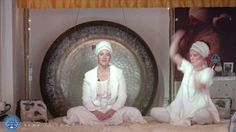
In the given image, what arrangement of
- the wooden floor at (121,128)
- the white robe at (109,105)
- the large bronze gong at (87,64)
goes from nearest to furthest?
the wooden floor at (121,128), the white robe at (109,105), the large bronze gong at (87,64)

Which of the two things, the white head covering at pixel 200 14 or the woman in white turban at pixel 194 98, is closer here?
the woman in white turban at pixel 194 98

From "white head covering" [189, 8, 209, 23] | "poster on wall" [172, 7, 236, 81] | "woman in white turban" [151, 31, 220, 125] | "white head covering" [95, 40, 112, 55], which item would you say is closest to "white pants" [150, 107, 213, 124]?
"woman in white turban" [151, 31, 220, 125]

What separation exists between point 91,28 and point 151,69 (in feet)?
1.44

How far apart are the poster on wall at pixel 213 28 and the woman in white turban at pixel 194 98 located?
0.52 feet

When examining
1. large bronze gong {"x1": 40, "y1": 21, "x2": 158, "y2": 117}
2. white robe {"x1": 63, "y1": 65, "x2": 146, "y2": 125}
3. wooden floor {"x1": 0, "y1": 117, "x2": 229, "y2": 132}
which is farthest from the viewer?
large bronze gong {"x1": 40, "y1": 21, "x2": 158, "y2": 117}

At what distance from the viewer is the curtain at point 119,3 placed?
8.70 feet

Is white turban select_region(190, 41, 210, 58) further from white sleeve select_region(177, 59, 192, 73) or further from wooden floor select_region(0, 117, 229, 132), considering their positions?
wooden floor select_region(0, 117, 229, 132)

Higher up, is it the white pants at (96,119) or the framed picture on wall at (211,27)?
the framed picture on wall at (211,27)

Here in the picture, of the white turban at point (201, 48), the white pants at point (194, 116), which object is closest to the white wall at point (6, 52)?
the white pants at point (194, 116)

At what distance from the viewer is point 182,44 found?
2719 mm

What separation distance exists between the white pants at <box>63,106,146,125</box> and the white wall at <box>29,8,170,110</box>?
284 mm

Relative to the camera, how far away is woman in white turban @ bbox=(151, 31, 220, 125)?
255 cm

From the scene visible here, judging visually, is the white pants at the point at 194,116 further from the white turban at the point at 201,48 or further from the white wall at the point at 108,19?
the white turban at the point at 201,48

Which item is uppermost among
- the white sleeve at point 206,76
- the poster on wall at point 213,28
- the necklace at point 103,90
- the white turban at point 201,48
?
the poster on wall at point 213,28
